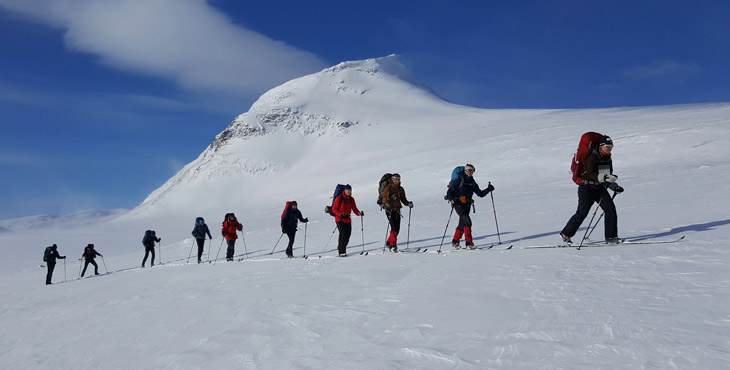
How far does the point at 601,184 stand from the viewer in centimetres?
776

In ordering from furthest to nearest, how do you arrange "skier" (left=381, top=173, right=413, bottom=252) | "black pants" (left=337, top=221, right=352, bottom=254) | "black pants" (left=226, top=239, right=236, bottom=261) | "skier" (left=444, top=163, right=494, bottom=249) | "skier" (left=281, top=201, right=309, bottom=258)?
1. "black pants" (left=226, top=239, right=236, bottom=261)
2. "skier" (left=281, top=201, right=309, bottom=258)
3. "black pants" (left=337, top=221, right=352, bottom=254)
4. "skier" (left=381, top=173, right=413, bottom=252)
5. "skier" (left=444, top=163, right=494, bottom=249)

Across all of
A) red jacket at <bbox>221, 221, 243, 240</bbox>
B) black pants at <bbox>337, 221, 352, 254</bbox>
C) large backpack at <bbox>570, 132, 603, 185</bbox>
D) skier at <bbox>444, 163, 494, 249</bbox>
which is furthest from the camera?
red jacket at <bbox>221, 221, 243, 240</bbox>

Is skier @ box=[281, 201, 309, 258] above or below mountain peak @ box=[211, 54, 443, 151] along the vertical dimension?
below

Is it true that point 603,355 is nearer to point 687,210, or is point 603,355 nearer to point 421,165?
point 687,210

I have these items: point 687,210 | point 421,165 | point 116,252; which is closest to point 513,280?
point 687,210

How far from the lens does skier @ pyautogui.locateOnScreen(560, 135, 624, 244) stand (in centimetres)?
753

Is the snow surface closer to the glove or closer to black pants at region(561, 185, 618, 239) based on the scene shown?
black pants at region(561, 185, 618, 239)

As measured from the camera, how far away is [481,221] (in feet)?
52.1

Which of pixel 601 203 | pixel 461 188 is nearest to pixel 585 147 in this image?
pixel 601 203

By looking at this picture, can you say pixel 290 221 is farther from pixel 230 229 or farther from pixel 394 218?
pixel 394 218

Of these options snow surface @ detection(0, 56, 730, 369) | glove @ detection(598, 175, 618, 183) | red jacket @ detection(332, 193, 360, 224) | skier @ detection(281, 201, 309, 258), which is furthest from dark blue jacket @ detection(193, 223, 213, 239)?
glove @ detection(598, 175, 618, 183)

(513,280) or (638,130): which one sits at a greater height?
(638,130)

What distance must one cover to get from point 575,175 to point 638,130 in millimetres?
34770

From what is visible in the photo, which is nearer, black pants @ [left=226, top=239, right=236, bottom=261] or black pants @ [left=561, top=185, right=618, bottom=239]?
black pants @ [left=561, top=185, right=618, bottom=239]
